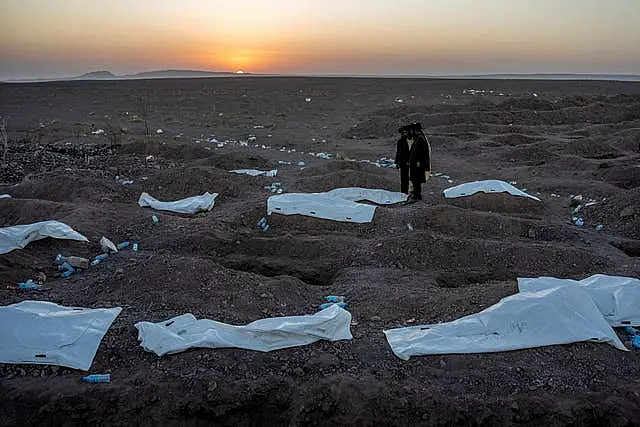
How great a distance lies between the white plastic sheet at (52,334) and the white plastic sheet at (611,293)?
3.72 m

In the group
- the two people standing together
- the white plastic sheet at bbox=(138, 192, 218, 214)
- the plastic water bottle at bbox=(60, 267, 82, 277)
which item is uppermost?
the two people standing together

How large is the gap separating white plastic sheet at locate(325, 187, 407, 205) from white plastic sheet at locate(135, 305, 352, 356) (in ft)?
14.8

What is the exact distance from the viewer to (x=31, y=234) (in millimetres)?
6516

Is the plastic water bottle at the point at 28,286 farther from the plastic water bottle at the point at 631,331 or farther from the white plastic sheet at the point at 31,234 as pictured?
the plastic water bottle at the point at 631,331

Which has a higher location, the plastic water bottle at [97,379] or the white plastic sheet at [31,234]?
the white plastic sheet at [31,234]

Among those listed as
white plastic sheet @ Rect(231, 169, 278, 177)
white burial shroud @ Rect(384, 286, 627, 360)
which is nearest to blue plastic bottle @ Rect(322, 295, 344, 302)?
white burial shroud @ Rect(384, 286, 627, 360)

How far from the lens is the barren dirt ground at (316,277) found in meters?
3.75

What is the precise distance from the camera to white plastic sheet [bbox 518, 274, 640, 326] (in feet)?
15.6

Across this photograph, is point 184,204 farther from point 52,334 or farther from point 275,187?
point 52,334

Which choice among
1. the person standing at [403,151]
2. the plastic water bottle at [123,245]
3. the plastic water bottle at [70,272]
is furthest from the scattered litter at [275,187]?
the plastic water bottle at [70,272]

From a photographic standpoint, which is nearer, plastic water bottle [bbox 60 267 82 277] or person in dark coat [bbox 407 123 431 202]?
A: plastic water bottle [bbox 60 267 82 277]

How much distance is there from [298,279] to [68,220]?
3.50m

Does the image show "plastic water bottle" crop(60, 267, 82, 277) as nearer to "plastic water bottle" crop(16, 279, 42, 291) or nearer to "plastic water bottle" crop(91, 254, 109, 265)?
"plastic water bottle" crop(91, 254, 109, 265)

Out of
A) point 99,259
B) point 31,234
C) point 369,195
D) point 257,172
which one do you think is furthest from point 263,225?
point 257,172
